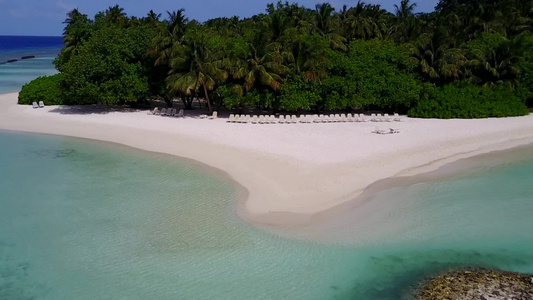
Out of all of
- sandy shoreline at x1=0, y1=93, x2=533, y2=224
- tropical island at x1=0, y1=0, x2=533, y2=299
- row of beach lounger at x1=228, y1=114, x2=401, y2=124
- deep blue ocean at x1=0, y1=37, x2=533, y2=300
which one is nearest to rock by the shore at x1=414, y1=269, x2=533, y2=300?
deep blue ocean at x1=0, y1=37, x2=533, y2=300

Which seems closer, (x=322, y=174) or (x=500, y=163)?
(x=322, y=174)

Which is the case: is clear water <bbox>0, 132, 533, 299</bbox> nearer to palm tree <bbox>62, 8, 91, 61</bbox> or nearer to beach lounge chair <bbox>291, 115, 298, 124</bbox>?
beach lounge chair <bbox>291, 115, 298, 124</bbox>

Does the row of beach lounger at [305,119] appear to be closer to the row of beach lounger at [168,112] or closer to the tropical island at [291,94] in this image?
the tropical island at [291,94]

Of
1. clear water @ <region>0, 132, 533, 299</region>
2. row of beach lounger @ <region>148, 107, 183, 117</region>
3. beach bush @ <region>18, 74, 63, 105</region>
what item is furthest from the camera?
beach bush @ <region>18, 74, 63, 105</region>

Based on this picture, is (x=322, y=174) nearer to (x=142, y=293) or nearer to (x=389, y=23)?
(x=142, y=293)

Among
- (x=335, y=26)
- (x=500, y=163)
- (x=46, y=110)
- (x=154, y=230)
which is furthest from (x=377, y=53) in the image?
(x=46, y=110)

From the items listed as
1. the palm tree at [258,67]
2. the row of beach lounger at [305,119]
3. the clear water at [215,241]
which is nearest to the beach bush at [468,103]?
the row of beach lounger at [305,119]
